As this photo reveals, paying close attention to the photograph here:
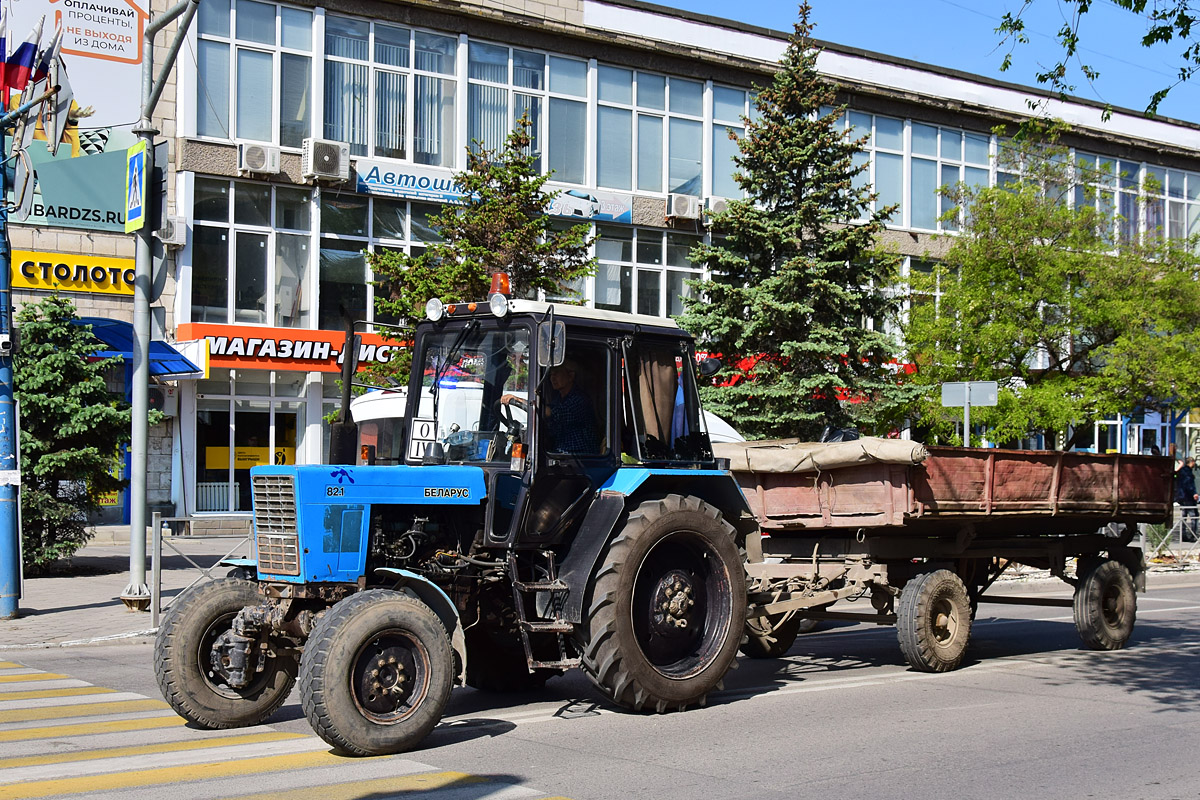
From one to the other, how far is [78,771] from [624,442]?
4.32m

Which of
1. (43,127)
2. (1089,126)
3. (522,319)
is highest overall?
(1089,126)

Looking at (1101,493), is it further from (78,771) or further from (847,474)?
(78,771)

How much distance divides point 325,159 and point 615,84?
932cm

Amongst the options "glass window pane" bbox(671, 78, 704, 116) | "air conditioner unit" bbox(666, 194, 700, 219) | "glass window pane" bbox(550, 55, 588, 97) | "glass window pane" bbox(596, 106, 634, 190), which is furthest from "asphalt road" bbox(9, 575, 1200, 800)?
"glass window pane" bbox(671, 78, 704, 116)

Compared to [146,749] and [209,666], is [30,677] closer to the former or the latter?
[209,666]

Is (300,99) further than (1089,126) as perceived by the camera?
No

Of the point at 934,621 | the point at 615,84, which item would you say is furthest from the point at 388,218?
the point at 934,621

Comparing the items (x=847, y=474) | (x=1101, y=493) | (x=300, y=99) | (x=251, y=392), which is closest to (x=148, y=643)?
(x=847, y=474)

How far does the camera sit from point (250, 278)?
100 ft

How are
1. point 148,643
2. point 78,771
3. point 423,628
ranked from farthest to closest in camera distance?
point 148,643 < point 423,628 < point 78,771

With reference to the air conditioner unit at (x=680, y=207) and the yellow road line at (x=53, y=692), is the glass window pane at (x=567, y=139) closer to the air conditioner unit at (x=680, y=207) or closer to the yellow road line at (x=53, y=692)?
the air conditioner unit at (x=680, y=207)

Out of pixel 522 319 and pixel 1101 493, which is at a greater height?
pixel 522 319

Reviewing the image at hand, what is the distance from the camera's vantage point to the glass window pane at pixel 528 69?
33.7 m

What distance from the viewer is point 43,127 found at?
2750 centimetres
